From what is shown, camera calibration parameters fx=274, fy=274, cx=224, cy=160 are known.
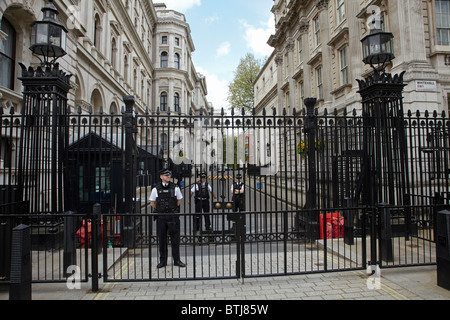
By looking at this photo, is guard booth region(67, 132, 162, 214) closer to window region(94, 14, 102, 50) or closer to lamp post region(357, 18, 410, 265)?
lamp post region(357, 18, 410, 265)

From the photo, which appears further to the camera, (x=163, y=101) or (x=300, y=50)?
(x=163, y=101)

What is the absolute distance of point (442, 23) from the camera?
1145 centimetres

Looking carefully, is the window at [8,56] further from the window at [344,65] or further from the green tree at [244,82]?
the green tree at [244,82]

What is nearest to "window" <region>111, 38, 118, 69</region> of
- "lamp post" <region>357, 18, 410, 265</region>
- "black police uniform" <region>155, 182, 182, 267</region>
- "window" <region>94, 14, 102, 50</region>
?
"window" <region>94, 14, 102, 50</region>

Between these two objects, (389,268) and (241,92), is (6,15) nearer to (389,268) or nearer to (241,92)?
(389,268)

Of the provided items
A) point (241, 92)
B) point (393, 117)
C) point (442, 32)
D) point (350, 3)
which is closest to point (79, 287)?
point (393, 117)

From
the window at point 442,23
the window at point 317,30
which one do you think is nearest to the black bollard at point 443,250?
the window at point 442,23

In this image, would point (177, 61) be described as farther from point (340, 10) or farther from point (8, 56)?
point (8, 56)

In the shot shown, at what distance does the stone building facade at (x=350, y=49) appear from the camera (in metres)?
11.1

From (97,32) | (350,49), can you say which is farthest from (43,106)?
(97,32)

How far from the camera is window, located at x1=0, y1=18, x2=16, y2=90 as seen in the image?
30.5 ft

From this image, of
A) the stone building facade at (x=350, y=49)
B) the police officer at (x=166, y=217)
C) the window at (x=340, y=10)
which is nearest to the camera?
the police officer at (x=166, y=217)

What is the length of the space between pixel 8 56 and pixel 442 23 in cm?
1691
